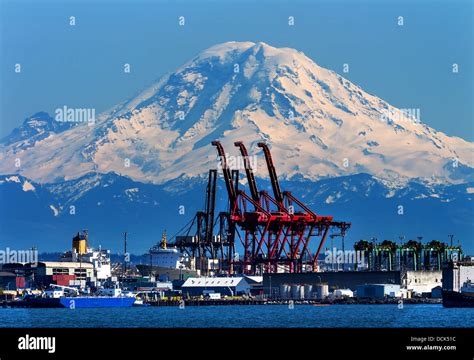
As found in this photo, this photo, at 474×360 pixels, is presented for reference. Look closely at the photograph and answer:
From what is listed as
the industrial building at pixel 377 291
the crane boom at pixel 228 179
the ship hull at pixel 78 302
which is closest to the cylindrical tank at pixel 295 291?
the industrial building at pixel 377 291

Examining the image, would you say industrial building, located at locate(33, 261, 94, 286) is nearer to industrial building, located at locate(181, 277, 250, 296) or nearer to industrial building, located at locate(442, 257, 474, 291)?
industrial building, located at locate(181, 277, 250, 296)

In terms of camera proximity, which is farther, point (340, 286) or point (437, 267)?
point (437, 267)

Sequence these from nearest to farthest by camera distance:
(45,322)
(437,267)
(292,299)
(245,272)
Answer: (45,322) < (292,299) < (437,267) < (245,272)

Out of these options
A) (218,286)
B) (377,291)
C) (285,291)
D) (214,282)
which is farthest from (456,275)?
(214,282)

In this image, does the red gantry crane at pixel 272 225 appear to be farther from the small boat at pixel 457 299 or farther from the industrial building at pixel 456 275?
the small boat at pixel 457 299

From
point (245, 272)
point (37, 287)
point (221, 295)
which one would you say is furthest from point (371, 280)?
point (37, 287)

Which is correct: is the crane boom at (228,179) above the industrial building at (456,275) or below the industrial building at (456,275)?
above
